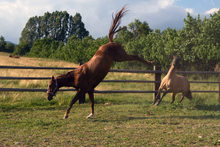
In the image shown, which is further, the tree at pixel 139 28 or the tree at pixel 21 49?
the tree at pixel 21 49

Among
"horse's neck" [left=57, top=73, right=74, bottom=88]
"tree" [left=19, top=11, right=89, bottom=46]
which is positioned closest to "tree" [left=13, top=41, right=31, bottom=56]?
"tree" [left=19, top=11, right=89, bottom=46]

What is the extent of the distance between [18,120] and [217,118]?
542cm

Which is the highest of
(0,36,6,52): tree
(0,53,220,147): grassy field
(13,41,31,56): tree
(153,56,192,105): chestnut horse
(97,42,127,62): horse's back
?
(0,36,6,52): tree

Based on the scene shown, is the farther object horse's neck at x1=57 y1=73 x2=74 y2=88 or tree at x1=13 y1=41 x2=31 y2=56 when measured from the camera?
tree at x1=13 y1=41 x2=31 y2=56

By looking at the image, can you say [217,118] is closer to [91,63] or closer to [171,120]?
[171,120]

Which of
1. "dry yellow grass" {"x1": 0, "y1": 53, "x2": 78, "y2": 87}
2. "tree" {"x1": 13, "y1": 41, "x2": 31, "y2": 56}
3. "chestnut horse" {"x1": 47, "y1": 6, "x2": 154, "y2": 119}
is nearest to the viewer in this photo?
"chestnut horse" {"x1": 47, "y1": 6, "x2": 154, "y2": 119}

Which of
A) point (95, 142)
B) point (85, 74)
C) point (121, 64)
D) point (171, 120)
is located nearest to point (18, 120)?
point (85, 74)

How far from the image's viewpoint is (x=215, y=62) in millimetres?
16359

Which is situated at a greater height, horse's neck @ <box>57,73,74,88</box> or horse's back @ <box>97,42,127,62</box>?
horse's back @ <box>97,42,127,62</box>

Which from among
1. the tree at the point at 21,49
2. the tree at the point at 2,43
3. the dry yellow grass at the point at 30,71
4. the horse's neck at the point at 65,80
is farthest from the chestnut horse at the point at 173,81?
the tree at the point at 2,43

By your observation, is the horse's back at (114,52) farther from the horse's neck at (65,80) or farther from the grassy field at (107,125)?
the grassy field at (107,125)

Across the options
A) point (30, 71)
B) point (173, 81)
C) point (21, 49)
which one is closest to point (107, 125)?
point (173, 81)

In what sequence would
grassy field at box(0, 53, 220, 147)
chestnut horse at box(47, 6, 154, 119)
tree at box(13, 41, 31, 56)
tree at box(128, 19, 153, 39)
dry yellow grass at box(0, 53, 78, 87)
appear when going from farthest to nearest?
tree at box(13, 41, 31, 56) → tree at box(128, 19, 153, 39) → dry yellow grass at box(0, 53, 78, 87) → chestnut horse at box(47, 6, 154, 119) → grassy field at box(0, 53, 220, 147)

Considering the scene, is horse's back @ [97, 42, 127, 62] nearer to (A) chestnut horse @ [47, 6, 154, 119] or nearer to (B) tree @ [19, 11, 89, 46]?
(A) chestnut horse @ [47, 6, 154, 119]
